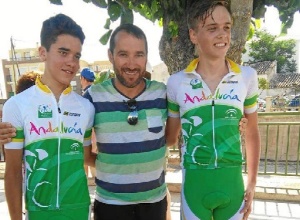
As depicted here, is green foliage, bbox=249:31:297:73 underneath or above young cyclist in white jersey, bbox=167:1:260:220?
above

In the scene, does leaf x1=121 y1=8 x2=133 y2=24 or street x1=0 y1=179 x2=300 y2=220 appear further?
street x1=0 y1=179 x2=300 y2=220

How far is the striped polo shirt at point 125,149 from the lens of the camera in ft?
6.82

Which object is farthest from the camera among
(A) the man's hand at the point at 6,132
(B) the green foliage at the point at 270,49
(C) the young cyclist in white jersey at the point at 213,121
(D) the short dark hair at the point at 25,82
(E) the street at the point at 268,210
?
(B) the green foliage at the point at 270,49

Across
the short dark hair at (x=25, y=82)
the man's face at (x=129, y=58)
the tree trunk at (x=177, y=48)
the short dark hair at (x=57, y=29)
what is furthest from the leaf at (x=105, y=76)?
the short dark hair at (x=57, y=29)

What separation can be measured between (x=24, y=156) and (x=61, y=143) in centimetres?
24

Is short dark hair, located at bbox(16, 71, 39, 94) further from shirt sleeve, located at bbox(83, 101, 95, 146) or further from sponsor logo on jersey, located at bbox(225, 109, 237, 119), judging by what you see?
sponsor logo on jersey, located at bbox(225, 109, 237, 119)

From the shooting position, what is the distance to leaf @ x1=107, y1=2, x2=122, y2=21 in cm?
228

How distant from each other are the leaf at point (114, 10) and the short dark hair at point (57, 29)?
0.38 metres

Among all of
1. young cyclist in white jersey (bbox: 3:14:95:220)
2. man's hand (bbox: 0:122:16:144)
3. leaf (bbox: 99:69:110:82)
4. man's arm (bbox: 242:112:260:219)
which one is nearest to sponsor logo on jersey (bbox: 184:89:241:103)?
man's arm (bbox: 242:112:260:219)

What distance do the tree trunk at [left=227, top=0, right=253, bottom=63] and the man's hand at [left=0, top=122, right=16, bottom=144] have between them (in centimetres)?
172

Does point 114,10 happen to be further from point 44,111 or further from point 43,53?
point 44,111

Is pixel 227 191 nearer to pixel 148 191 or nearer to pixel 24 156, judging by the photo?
pixel 148 191

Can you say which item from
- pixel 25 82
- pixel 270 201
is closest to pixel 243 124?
pixel 25 82

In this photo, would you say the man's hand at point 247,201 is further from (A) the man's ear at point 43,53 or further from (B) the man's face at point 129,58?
(A) the man's ear at point 43,53
